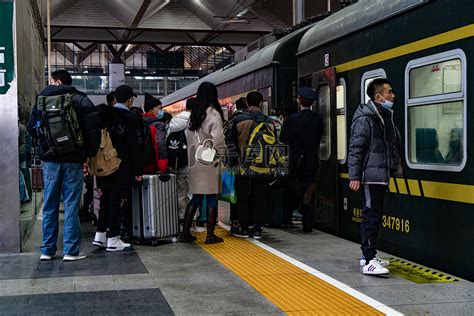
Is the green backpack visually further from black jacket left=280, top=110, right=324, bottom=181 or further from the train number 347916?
the train number 347916

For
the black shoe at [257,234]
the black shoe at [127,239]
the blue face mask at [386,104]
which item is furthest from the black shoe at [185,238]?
the blue face mask at [386,104]

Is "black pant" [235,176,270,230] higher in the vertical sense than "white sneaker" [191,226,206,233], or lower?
higher

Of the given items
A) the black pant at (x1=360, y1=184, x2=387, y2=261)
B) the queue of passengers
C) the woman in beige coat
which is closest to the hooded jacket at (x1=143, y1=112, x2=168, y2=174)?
the queue of passengers

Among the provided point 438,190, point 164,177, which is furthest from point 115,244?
point 438,190

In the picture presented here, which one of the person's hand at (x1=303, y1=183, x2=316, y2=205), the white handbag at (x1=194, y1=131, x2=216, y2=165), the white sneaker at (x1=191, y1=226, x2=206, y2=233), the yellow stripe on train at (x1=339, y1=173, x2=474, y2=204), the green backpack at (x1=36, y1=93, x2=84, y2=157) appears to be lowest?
the white sneaker at (x1=191, y1=226, x2=206, y2=233)

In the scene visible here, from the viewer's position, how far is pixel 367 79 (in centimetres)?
689

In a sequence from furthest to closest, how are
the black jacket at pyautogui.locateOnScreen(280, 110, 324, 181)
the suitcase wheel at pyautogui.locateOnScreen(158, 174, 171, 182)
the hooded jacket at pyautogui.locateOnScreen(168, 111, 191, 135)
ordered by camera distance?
the black jacket at pyautogui.locateOnScreen(280, 110, 324, 181)
the hooded jacket at pyautogui.locateOnScreen(168, 111, 191, 135)
the suitcase wheel at pyautogui.locateOnScreen(158, 174, 171, 182)

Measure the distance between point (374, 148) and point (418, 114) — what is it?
622mm

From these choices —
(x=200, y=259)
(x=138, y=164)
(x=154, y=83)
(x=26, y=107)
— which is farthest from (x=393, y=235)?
(x=154, y=83)

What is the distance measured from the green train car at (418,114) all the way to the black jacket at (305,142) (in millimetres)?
257

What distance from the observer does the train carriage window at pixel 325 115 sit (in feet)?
26.2

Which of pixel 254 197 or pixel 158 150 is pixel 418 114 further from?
pixel 158 150

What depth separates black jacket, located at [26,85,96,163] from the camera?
20.6ft

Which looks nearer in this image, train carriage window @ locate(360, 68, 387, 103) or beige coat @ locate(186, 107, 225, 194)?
train carriage window @ locate(360, 68, 387, 103)
